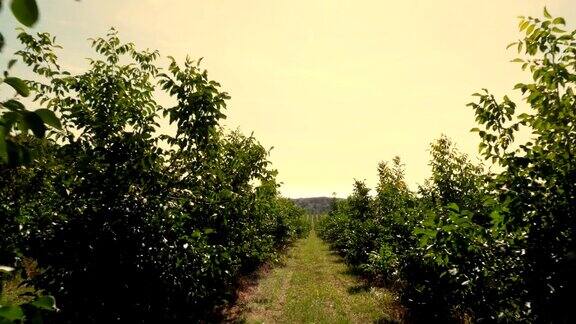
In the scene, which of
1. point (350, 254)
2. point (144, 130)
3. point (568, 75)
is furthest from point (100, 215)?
point (350, 254)

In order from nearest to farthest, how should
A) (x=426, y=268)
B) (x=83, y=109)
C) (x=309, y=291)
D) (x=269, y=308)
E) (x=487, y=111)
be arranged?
(x=487, y=111) → (x=83, y=109) → (x=426, y=268) → (x=269, y=308) → (x=309, y=291)

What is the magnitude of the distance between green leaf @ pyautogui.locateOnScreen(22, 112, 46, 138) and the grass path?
42.2 ft

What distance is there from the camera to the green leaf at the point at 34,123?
1063 millimetres

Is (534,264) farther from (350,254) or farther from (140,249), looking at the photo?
(350,254)

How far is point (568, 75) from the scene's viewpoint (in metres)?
4.12

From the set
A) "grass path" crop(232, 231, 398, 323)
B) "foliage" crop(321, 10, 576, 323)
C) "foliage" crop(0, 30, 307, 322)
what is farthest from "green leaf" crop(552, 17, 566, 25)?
"grass path" crop(232, 231, 398, 323)

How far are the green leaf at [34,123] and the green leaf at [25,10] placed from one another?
0.29 m

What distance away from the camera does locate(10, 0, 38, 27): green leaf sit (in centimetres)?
85

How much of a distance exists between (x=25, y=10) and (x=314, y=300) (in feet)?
52.2

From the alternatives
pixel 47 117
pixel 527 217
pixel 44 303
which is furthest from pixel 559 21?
pixel 44 303

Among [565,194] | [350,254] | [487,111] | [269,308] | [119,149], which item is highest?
[487,111]

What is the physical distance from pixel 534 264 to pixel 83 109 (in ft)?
20.1

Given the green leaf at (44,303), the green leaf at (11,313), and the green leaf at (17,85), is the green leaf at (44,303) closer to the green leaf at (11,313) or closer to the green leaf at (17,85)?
the green leaf at (11,313)

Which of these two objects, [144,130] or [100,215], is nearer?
[100,215]
